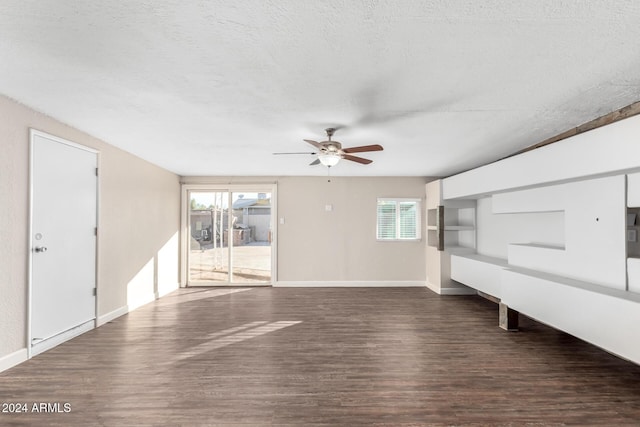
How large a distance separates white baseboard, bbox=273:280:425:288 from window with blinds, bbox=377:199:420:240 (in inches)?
37.1

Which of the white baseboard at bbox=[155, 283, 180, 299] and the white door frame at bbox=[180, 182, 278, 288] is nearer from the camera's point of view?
the white baseboard at bbox=[155, 283, 180, 299]

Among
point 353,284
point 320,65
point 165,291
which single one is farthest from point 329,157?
point 165,291

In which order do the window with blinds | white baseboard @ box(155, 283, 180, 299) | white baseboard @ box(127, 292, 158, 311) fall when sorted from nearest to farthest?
1. white baseboard @ box(127, 292, 158, 311)
2. white baseboard @ box(155, 283, 180, 299)
3. the window with blinds

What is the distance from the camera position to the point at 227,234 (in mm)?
6512

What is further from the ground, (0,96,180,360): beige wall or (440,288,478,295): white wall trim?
(0,96,180,360): beige wall

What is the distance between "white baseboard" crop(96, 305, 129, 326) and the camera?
13.1ft

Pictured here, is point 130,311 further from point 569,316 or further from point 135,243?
point 569,316

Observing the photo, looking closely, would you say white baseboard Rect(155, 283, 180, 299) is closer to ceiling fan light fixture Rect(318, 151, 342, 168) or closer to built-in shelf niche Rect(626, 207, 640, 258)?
ceiling fan light fixture Rect(318, 151, 342, 168)

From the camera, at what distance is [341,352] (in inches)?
125

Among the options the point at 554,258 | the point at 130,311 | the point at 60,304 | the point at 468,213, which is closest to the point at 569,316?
the point at 554,258

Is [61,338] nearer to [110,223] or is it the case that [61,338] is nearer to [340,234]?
[110,223]

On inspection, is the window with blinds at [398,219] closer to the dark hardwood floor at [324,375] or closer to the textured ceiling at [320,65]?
the dark hardwood floor at [324,375]

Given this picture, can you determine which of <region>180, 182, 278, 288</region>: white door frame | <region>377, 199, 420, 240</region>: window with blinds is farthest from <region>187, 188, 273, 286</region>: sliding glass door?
<region>377, 199, 420, 240</region>: window with blinds

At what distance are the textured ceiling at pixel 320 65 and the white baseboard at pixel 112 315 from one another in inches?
94.3
